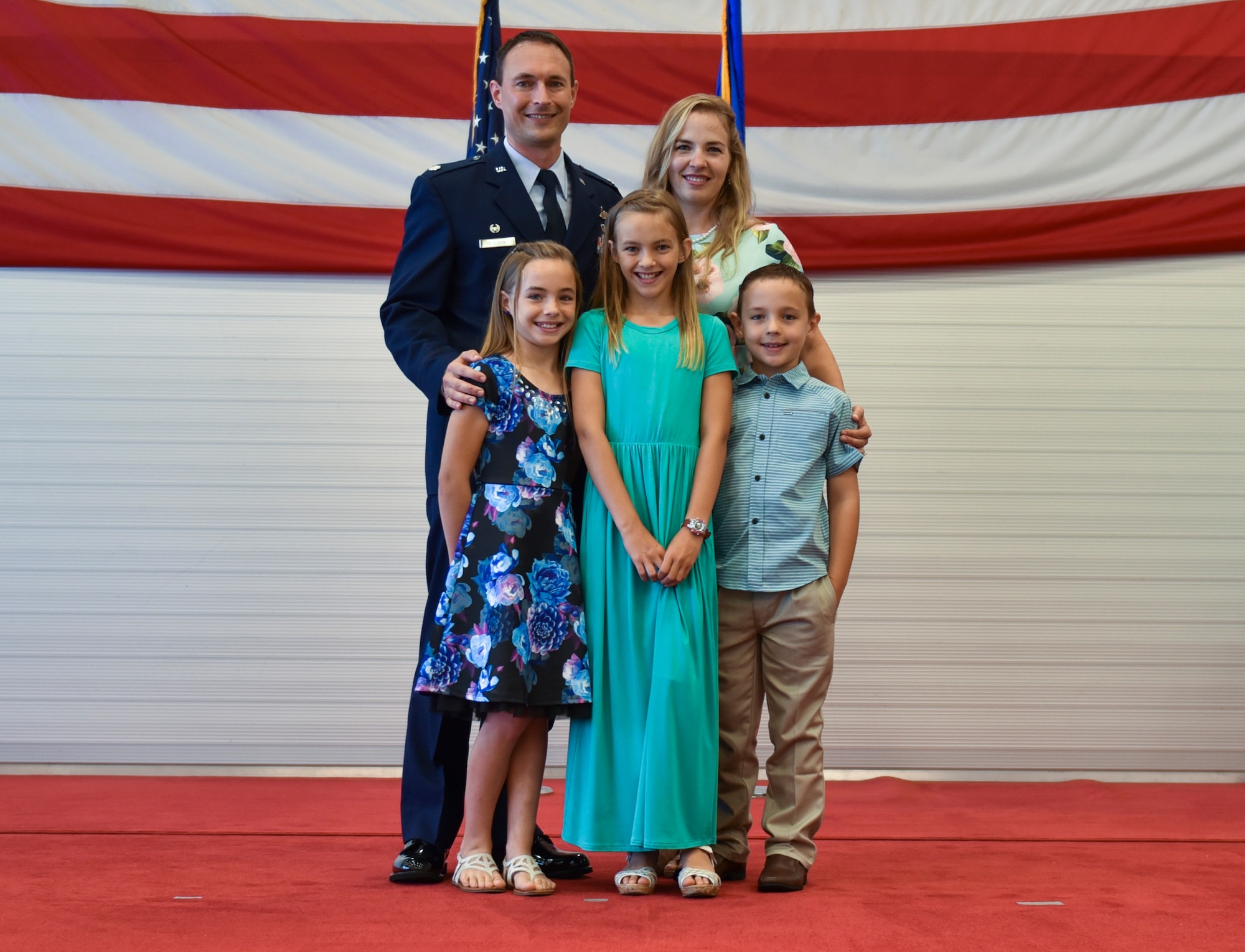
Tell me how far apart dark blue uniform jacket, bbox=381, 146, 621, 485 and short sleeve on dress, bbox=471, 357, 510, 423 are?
0.45 ft

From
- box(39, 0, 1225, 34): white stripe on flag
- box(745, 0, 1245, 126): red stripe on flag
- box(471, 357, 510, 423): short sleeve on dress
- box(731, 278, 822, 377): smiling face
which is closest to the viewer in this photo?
box(471, 357, 510, 423): short sleeve on dress

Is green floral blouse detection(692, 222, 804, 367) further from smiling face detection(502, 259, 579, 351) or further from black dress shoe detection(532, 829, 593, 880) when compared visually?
black dress shoe detection(532, 829, 593, 880)

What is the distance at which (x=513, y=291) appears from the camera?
213 cm

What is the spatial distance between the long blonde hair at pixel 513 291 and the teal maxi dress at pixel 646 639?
0.22 feet

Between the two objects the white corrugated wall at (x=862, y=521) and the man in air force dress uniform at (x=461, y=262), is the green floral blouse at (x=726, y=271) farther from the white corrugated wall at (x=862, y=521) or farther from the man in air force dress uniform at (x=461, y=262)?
the white corrugated wall at (x=862, y=521)

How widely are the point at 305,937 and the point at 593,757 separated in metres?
0.56

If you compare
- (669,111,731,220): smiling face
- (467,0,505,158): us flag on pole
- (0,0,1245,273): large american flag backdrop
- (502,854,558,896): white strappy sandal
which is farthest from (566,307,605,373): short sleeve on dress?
(0,0,1245,273): large american flag backdrop

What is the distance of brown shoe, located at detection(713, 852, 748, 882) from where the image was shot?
2.16 meters

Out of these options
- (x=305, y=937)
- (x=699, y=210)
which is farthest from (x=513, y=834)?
(x=699, y=210)

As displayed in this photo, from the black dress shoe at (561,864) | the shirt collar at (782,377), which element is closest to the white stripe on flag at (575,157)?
the shirt collar at (782,377)

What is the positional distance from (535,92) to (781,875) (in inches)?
61.5

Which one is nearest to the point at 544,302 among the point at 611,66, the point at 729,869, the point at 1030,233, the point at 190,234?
the point at 729,869

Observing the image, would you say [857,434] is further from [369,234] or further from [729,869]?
[369,234]

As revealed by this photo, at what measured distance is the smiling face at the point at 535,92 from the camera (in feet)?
7.34
